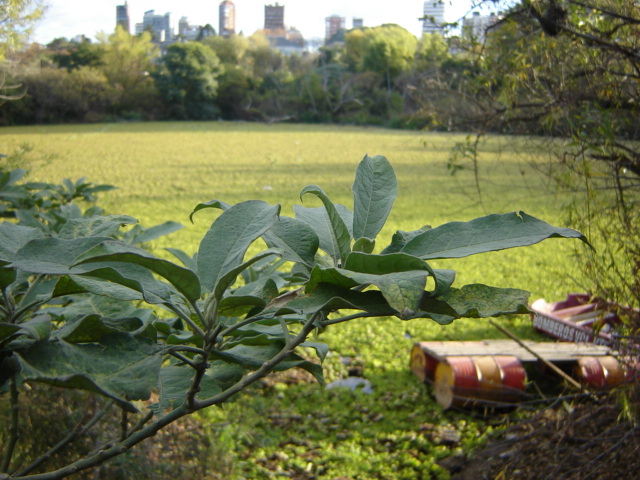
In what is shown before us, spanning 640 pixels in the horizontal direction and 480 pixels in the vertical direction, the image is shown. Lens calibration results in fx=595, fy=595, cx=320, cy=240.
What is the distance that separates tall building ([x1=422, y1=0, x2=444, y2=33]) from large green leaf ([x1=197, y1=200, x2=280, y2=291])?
2010mm

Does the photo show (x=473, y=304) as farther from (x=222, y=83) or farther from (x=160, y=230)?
(x=222, y=83)

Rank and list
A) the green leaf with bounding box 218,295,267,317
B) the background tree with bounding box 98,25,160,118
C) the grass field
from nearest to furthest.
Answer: the green leaf with bounding box 218,295,267,317
the grass field
the background tree with bounding box 98,25,160,118

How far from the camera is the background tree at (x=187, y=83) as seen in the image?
24.3 m

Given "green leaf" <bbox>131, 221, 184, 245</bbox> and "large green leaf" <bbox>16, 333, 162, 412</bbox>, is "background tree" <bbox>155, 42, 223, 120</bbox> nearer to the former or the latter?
"green leaf" <bbox>131, 221, 184, 245</bbox>

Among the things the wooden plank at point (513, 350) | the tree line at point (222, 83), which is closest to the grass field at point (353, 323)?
the wooden plank at point (513, 350)

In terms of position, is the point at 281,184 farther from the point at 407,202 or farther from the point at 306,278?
the point at 306,278

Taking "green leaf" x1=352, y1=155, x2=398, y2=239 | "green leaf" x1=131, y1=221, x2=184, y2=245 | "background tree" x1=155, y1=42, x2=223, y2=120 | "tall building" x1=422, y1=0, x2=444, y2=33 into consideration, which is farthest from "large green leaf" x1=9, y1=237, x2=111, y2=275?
"background tree" x1=155, y1=42, x2=223, y2=120

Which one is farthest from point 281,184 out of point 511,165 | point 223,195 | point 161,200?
point 511,165

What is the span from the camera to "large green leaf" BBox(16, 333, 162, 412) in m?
0.37

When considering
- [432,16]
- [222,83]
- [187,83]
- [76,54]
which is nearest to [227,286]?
[432,16]

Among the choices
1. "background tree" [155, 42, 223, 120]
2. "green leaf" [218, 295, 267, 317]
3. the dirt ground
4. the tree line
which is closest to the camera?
"green leaf" [218, 295, 267, 317]

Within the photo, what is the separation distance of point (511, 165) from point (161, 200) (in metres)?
7.23

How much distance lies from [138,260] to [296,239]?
0.14m

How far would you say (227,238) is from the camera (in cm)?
47
